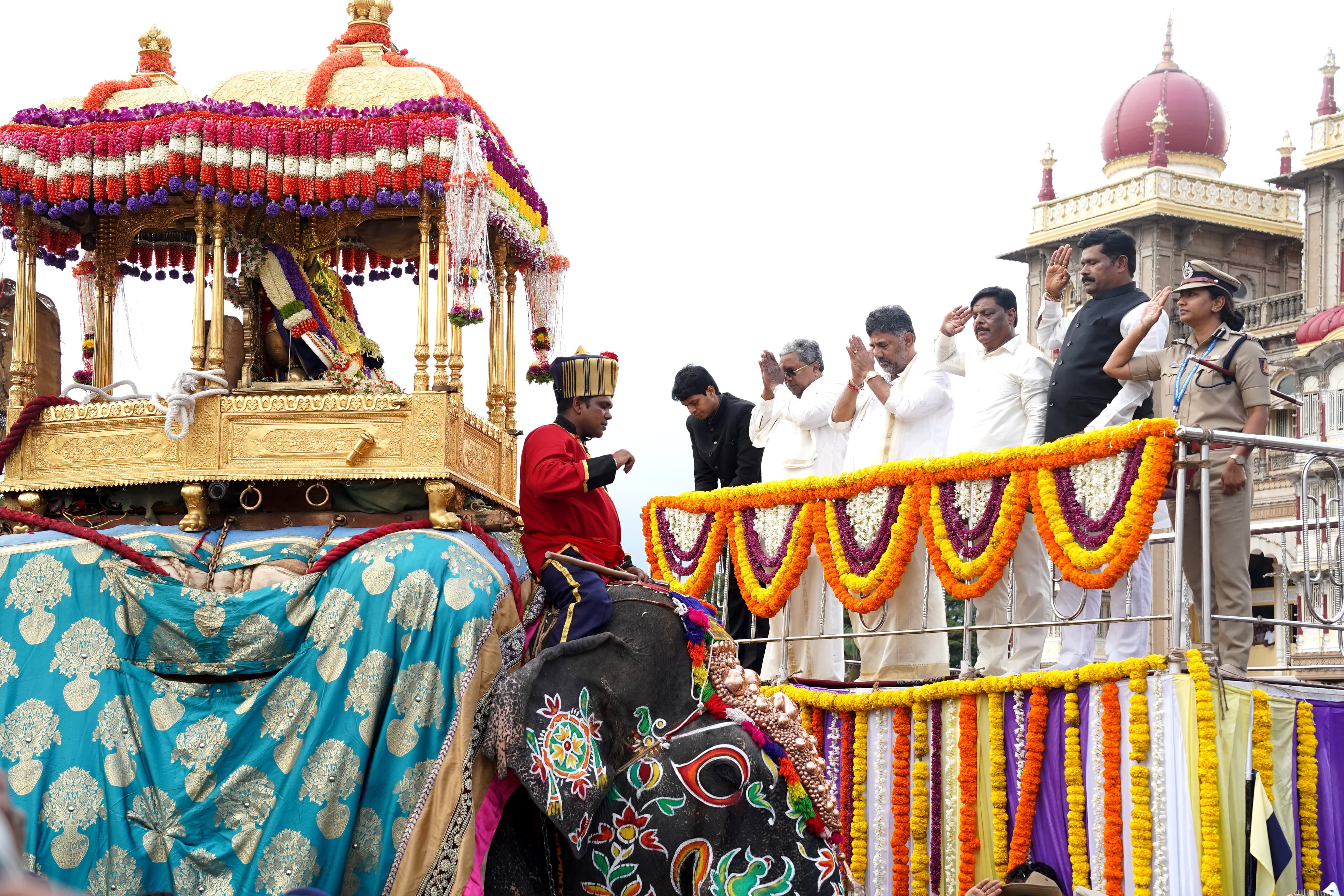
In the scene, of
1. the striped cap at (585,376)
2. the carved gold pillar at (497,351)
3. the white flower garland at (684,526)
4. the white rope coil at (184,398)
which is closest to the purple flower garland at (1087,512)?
the striped cap at (585,376)

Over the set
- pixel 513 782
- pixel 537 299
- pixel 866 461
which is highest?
pixel 537 299

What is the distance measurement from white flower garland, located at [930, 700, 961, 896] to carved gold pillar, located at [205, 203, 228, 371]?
4.11m

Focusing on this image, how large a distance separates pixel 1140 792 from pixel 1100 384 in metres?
2.36

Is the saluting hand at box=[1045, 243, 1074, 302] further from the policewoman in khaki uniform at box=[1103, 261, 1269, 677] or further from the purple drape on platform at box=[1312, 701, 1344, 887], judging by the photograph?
the purple drape on platform at box=[1312, 701, 1344, 887]

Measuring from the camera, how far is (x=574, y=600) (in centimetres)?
626

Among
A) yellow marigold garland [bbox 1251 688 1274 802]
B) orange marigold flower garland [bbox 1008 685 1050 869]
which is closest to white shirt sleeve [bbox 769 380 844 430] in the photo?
orange marigold flower garland [bbox 1008 685 1050 869]

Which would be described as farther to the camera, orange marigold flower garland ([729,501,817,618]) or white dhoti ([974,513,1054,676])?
orange marigold flower garland ([729,501,817,618])

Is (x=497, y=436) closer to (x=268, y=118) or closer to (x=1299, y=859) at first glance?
(x=268, y=118)

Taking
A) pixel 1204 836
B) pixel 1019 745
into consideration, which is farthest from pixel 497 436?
pixel 1204 836

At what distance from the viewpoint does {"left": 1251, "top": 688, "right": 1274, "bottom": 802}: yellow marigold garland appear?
6863 mm

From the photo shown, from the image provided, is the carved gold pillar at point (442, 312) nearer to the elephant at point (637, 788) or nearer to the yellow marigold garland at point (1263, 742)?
the elephant at point (637, 788)

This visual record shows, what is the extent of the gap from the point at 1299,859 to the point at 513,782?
11.6ft

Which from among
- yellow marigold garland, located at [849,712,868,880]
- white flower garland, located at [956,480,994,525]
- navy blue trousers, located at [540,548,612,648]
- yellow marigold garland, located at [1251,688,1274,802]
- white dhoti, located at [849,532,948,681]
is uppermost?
white flower garland, located at [956,480,994,525]

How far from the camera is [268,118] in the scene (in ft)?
24.2
